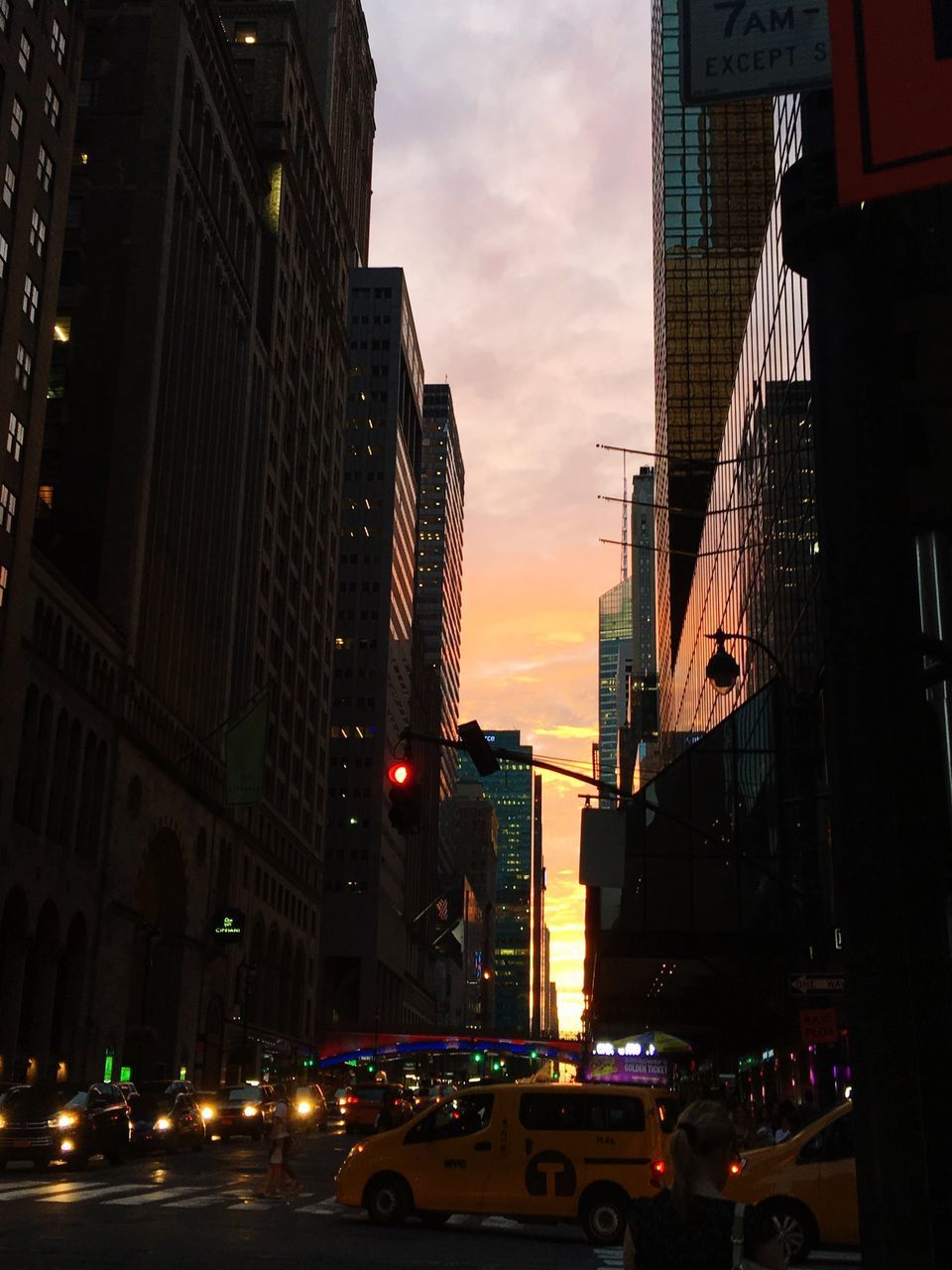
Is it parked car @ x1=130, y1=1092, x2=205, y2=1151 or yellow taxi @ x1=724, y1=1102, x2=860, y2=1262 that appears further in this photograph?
parked car @ x1=130, y1=1092, x2=205, y2=1151

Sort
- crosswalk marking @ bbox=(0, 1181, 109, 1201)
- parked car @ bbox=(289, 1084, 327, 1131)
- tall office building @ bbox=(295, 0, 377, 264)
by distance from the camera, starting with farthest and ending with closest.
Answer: tall office building @ bbox=(295, 0, 377, 264), parked car @ bbox=(289, 1084, 327, 1131), crosswalk marking @ bbox=(0, 1181, 109, 1201)

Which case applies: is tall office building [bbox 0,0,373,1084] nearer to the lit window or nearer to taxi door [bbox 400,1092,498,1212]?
the lit window

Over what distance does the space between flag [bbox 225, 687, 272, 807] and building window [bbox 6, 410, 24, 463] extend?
1373 cm

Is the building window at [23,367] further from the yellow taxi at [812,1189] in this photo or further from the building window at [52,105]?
the yellow taxi at [812,1189]

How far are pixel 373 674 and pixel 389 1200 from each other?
14800 cm

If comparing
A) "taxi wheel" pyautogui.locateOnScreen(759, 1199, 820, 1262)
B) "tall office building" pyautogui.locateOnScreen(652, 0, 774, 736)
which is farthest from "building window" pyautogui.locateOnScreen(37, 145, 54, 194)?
"tall office building" pyautogui.locateOnScreen(652, 0, 774, 736)

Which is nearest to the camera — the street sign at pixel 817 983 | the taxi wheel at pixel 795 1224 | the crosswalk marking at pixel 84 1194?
the taxi wheel at pixel 795 1224

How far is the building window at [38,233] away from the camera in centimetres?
5784

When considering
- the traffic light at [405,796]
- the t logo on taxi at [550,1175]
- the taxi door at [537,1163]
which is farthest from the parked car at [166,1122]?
the traffic light at [405,796]

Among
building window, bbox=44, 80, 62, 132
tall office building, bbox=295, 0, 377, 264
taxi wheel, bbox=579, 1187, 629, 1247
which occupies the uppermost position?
tall office building, bbox=295, 0, 377, 264

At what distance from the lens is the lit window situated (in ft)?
188

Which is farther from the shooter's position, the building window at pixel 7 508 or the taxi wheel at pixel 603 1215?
the building window at pixel 7 508

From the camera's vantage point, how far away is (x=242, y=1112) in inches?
2088

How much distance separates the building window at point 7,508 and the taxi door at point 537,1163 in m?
39.8
